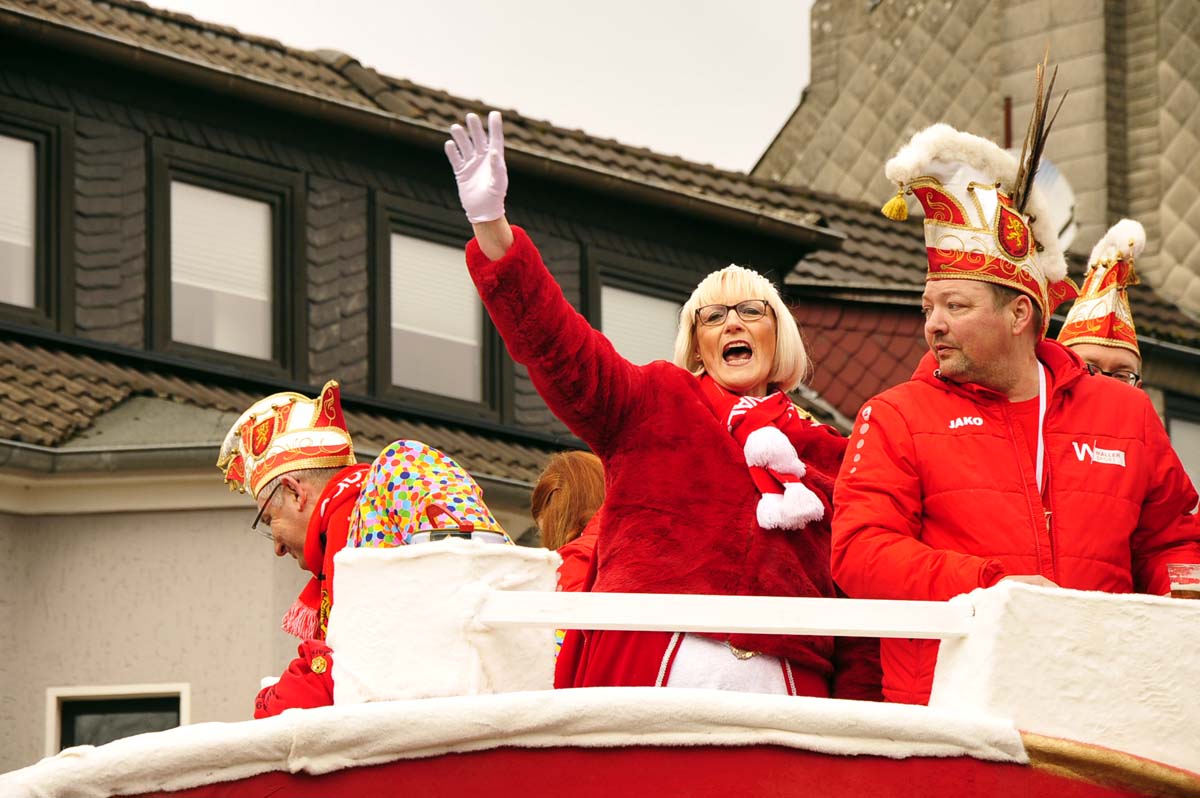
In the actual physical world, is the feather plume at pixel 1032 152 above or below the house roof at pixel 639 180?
below

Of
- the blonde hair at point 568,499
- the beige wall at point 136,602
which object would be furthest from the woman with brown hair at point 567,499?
the beige wall at point 136,602

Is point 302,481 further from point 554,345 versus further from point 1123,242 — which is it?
point 1123,242

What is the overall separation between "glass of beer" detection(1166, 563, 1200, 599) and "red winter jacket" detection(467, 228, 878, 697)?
0.90m

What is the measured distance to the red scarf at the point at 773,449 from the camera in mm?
5785

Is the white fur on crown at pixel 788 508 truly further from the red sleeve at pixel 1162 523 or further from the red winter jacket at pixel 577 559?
the red winter jacket at pixel 577 559

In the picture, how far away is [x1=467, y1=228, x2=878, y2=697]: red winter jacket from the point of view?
18.5 ft

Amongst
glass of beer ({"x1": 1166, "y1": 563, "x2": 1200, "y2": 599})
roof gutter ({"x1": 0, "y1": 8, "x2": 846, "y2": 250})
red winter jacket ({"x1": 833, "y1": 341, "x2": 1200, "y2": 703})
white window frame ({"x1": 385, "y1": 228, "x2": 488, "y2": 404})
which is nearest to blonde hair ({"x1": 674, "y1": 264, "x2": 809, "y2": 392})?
red winter jacket ({"x1": 833, "y1": 341, "x2": 1200, "y2": 703})

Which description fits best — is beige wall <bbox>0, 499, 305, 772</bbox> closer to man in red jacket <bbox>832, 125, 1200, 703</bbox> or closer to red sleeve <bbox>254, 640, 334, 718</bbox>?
red sleeve <bbox>254, 640, 334, 718</bbox>

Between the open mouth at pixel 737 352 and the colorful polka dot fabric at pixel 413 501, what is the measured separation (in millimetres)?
670

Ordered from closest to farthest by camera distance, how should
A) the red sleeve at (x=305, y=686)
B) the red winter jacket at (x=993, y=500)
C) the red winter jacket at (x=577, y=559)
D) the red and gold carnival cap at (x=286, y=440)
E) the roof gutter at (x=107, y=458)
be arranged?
the red winter jacket at (x=993, y=500), the red sleeve at (x=305, y=686), the red winter jacket at (x=577, y=559), the red and gold carnival cap at (x=286, y=440), the roof gutter at (x=107, y=458)

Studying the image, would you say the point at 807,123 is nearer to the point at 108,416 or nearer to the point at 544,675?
the point at 108,416

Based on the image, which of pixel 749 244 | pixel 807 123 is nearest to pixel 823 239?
pixel 749 244

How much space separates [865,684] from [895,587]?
0.68m

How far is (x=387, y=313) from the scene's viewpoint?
16.5 m
